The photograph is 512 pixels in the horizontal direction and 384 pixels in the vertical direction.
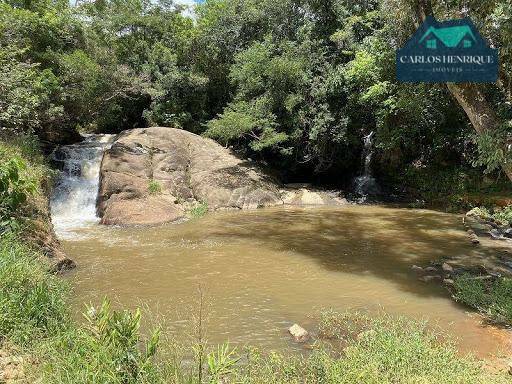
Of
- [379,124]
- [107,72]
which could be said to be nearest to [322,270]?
[379,124]

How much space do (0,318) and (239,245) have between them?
6775mm

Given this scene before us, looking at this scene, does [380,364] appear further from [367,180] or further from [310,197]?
[367,180]

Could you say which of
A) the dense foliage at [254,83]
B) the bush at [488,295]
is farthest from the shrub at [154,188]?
the bush at [488,295]

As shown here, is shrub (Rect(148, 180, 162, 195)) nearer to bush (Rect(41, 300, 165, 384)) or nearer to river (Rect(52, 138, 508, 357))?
river (Rect(52, 138, 508, 357))

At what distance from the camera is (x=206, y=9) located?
2555cm

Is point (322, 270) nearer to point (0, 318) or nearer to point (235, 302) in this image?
point (235, 302)

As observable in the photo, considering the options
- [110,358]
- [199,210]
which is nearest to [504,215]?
[199,210]

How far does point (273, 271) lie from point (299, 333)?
2987 mm

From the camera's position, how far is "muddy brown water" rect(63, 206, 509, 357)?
6051 mm

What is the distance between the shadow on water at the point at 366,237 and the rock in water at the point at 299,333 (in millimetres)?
2641

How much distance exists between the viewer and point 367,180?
61.1 feet

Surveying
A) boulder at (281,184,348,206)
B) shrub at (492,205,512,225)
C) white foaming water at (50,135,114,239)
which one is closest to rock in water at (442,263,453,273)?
shrub at (492,205,512,225)

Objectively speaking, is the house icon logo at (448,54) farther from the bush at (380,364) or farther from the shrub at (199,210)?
the shrub at (199,210)

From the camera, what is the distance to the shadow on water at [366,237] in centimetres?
873
